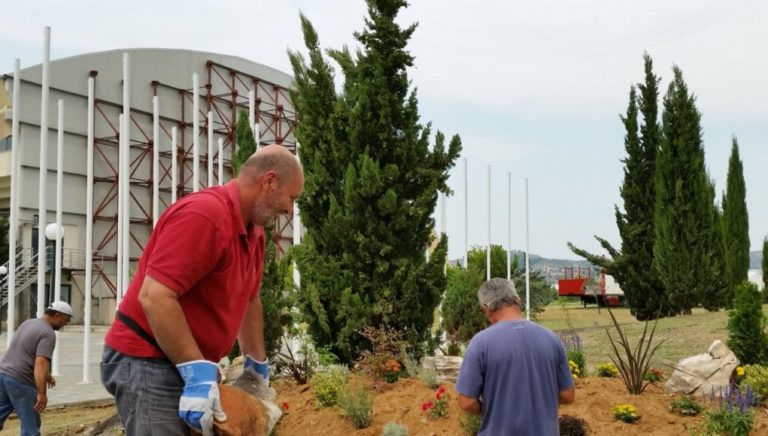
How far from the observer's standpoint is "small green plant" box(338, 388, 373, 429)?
784 centimetres

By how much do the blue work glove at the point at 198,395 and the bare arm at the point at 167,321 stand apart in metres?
0.04

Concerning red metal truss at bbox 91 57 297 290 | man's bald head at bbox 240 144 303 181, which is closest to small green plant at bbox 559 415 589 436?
man's bald head at bbox 240 144 303 181

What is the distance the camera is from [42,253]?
42.5ft

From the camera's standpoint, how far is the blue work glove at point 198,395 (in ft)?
9.73

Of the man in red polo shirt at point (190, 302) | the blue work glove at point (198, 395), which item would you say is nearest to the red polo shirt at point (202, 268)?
the man in red polo shirt at point (190, 302)

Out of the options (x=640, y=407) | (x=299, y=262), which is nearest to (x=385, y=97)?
(x=299, y=262)

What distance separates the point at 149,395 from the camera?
10.1ft

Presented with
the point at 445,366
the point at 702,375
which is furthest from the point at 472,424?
the point at 702,375

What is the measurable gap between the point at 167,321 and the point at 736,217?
32.0 meters

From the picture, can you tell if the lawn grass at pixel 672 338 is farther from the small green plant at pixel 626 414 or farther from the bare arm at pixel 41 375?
the bare arm at pixel 41 375

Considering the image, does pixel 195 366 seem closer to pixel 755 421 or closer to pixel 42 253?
pixel 755 421

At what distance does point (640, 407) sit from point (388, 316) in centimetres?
365

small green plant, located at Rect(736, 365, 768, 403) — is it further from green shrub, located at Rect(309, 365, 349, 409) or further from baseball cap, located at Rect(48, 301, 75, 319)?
baseball cap, located at Rect(48, 301, 75, 319)

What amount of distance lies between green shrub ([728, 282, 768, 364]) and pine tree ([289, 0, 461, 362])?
3848 mm
